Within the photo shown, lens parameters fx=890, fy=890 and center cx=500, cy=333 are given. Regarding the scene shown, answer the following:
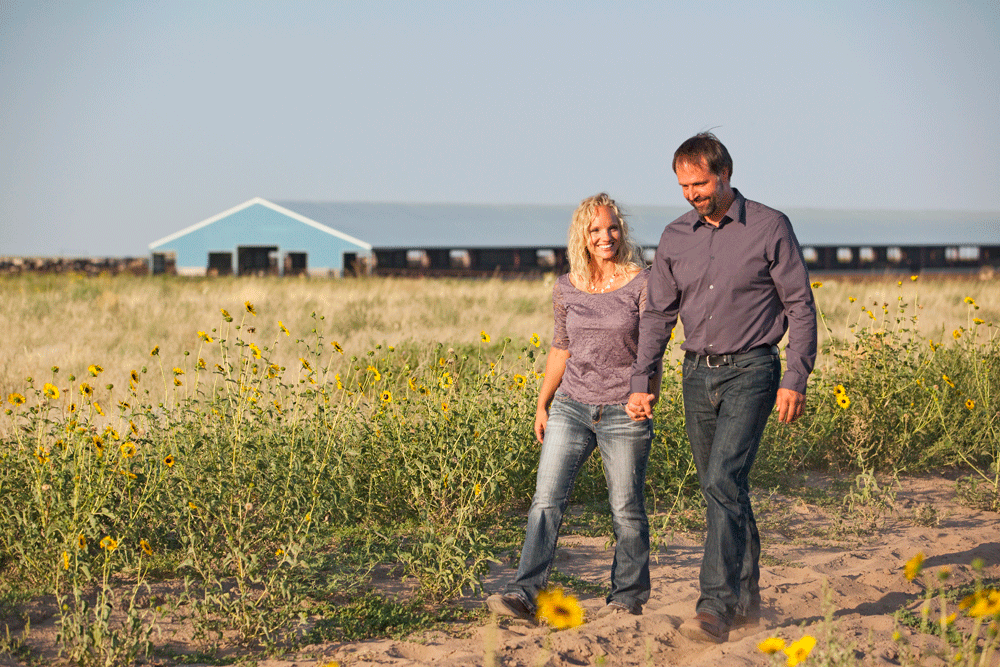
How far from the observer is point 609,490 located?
3748mm

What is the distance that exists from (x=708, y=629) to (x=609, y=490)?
0.67 m

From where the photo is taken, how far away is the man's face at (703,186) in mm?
3500

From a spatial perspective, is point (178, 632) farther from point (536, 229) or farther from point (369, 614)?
point (536, 229)

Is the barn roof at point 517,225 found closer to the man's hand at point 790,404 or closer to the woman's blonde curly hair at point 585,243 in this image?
the woman's blonde curly hair at point 585,243

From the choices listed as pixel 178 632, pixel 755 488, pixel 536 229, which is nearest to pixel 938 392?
pixel 755 488

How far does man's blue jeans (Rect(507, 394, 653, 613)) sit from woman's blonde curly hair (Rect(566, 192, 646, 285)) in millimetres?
577

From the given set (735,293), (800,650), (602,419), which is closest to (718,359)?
(735,293)

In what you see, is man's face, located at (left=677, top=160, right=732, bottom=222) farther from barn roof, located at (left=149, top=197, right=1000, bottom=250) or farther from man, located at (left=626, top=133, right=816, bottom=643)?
barn roof, located at (left=149, top=197, right=1000, bottom=250)

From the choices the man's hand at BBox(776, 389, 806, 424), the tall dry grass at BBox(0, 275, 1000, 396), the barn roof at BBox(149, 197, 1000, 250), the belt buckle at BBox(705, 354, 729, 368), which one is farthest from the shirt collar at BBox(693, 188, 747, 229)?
the barn roof at BBox(149, 197, 1000, 250)

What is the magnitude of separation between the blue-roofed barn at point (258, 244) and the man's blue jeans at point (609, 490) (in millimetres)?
27890

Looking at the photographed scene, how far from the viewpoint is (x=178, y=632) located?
3.57 m

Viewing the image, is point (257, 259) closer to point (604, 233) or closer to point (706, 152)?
point (604, 233)

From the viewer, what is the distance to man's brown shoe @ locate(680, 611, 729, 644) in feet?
11.1

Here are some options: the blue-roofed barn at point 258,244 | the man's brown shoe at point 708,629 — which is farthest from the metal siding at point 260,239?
the man's brown shoe at point 708,629
